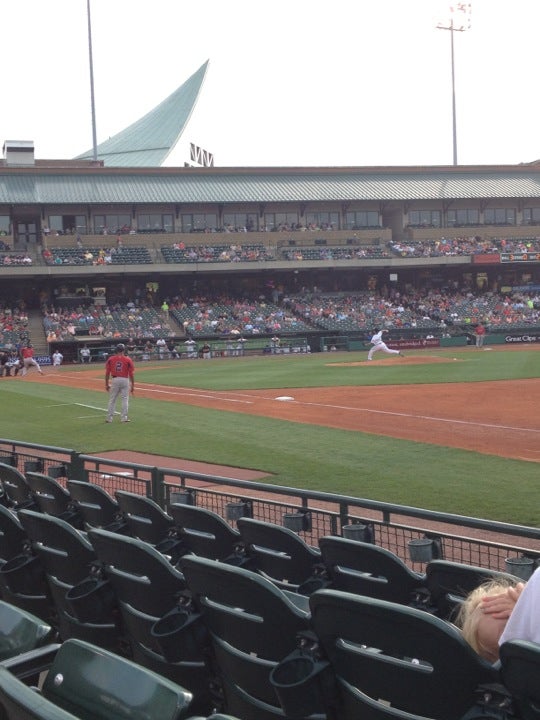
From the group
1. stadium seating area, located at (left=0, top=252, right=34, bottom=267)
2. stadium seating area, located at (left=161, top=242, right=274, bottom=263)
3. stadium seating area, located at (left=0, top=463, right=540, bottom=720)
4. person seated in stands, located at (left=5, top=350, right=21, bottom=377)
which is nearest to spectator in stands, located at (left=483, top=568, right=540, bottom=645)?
stadium seating area, located at (left=0, top=463, right=540, bottom=720)

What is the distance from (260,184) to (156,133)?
949 inches

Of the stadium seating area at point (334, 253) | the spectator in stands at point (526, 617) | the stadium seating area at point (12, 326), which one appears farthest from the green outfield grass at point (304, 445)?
the stadium seating area at point (334, 253)

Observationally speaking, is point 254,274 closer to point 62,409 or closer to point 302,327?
point 302,327

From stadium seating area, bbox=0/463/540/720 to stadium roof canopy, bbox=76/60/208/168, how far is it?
78968 mm

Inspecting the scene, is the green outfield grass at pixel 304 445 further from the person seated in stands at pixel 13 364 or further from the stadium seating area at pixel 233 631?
the person seated in stands at pixel 13 364

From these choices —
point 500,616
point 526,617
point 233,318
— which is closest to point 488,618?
point 500,616

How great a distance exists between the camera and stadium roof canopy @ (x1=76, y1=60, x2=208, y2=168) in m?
83.4

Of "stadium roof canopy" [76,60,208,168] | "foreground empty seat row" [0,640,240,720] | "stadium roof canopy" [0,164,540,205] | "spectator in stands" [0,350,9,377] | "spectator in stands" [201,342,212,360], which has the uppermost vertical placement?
"stadium roof canopy" [76,60,208,168]

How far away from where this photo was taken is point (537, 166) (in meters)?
71.5

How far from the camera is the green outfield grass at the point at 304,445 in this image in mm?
11508

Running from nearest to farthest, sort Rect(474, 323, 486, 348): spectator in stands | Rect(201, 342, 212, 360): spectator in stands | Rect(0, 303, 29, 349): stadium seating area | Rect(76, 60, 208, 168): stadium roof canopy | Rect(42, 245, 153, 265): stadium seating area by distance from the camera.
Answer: Rect(474, 323, 486, 348): spectator in stands, Rect(0, 303, 29, 349): stadium seating area, Rect(201, 342, 212, 360): spectator in stands, Rect(42, 245, 153, 265): stadium seating area, Rect(76, 60, 208, 168): stadium roof canopy

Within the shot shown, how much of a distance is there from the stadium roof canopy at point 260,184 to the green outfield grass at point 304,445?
31799mm

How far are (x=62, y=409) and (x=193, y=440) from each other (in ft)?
27.3

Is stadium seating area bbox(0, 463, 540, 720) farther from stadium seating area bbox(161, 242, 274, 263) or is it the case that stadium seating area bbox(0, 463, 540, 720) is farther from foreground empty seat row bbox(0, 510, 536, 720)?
stadium seating area bbox(161, 242, 274, 263)
